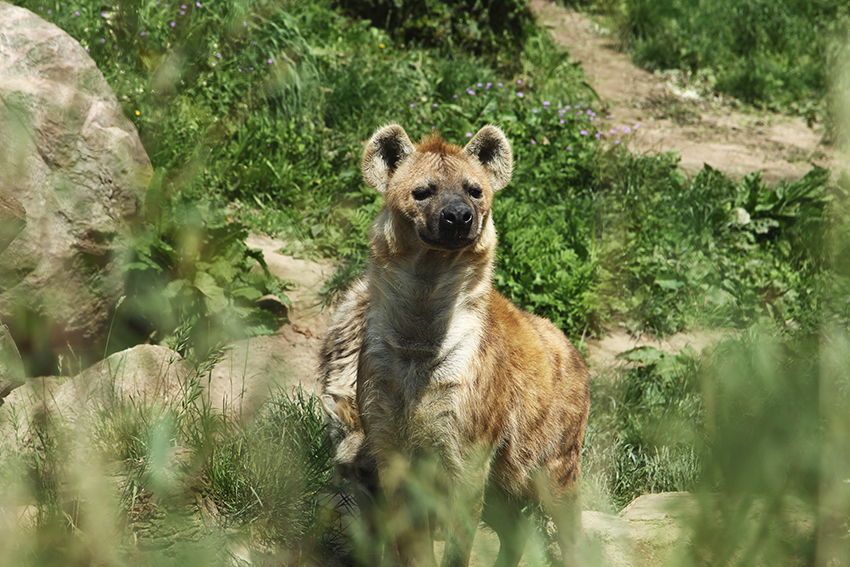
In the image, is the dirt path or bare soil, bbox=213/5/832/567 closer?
bare soil, bbox=213/5/832/567

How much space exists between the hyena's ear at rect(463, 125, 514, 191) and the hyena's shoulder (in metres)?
0.83

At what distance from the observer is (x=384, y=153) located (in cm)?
331

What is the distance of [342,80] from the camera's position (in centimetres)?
652

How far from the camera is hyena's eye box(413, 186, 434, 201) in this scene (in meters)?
3.03

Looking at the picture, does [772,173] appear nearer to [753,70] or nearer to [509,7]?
[753,70]

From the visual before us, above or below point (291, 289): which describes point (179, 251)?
above

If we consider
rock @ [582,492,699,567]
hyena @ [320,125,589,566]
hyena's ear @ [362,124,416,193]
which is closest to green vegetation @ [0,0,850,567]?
rock @ [582,492,699,567]

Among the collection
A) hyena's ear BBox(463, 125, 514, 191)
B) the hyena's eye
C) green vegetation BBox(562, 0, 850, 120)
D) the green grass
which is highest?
hyena's ear BBox(463, 125, 514, 191)

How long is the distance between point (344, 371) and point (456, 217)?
104 cm

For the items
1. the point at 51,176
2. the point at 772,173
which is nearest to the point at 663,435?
the point at 51,176

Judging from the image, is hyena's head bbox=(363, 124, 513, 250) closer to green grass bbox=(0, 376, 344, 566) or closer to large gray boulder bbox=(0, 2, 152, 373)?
green grass bbox=(0, 376, 344, 566)

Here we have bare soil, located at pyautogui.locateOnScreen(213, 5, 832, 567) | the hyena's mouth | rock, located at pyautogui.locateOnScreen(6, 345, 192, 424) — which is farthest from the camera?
bare soil, located at pyautogui.locateOnScreen(213, 5, 832, 567)

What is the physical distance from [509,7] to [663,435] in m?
7.91

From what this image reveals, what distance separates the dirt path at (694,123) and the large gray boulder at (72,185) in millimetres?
4771
